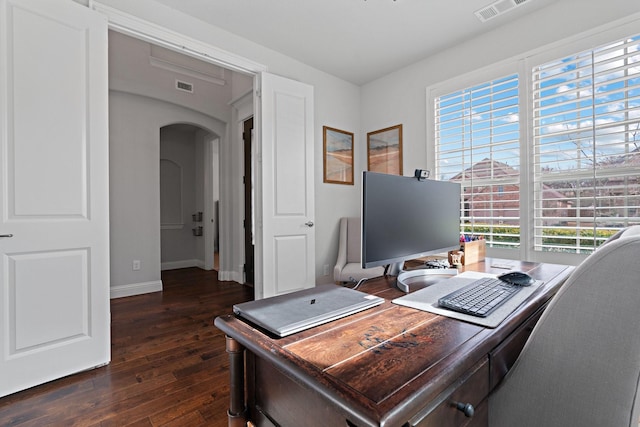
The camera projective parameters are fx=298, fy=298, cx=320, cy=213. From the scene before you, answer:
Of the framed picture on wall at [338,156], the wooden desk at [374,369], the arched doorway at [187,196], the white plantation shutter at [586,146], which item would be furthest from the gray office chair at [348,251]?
the arched doorway at [187,196]

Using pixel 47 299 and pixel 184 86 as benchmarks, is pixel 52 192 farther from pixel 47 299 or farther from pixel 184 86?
pixel 184 86

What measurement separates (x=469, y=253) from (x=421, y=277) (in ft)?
1.95

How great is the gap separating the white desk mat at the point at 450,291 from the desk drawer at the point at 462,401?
0.13 m

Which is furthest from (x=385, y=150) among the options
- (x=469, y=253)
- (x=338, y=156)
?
(x=469, y=253)

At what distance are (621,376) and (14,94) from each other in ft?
9.85

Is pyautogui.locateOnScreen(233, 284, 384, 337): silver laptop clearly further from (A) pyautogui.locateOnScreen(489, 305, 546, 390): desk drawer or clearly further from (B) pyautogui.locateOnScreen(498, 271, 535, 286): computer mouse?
(B) pyautogui.locateOnScreen(498, 271, 535, 286): computer mouse

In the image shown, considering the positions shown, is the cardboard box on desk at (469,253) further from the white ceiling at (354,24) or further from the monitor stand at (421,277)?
the white ceiling at (354,24)

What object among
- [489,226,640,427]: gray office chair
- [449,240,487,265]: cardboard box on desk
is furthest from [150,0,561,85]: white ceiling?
[489,226,640,427]: gray office chair

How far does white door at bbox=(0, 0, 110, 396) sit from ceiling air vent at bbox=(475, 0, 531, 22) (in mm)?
2971

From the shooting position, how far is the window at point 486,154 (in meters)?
2.68

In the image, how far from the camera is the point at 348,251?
3691 millimetres

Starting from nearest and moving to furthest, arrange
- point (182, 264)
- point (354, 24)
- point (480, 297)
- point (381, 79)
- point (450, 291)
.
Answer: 1. point (480, 297)
2. point (450, 291)
3. point (354, 24)
4. point (381, 79)
5. point (182, 264)

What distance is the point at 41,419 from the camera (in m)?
1.57

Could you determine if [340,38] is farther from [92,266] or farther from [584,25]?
[92,266]
